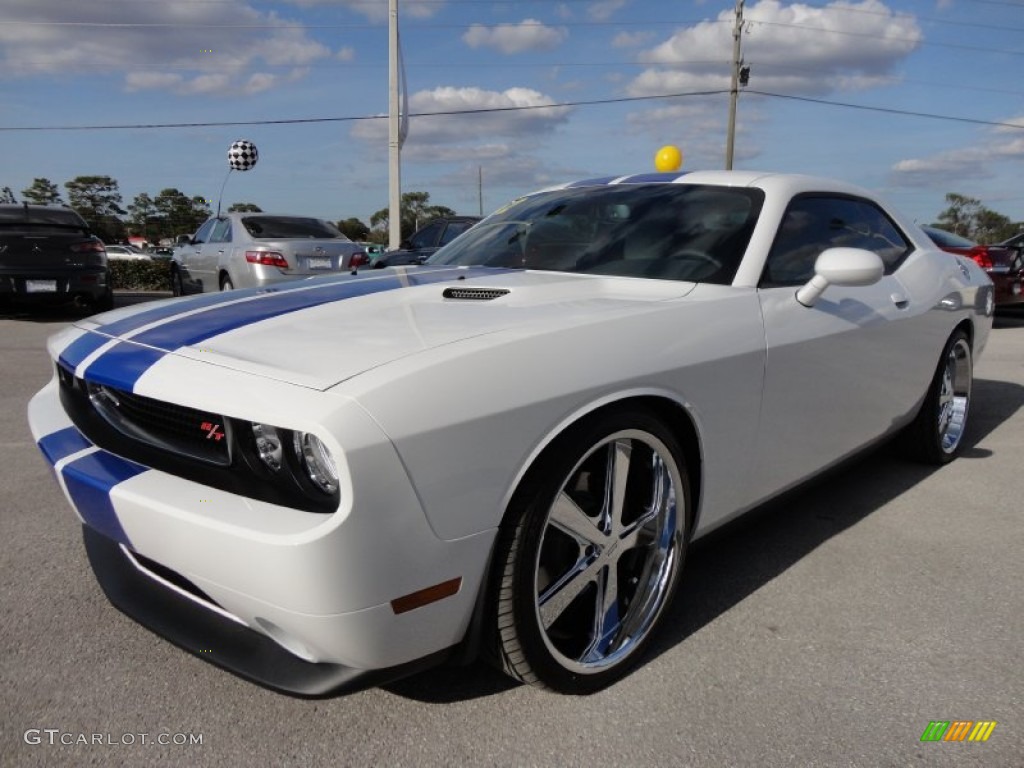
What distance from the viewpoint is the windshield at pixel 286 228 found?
30.7 feet

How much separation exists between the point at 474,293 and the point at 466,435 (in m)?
0.89

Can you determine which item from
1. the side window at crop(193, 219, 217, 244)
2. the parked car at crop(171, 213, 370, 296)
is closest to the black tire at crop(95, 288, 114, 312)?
the parked car at crop(171, 213, 370, 296)

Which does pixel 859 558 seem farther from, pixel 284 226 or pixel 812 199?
pixel 284 226

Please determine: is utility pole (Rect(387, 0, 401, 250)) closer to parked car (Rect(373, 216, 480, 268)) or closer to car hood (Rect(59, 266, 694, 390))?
parked car (Rect(373, 216, 480, 268))

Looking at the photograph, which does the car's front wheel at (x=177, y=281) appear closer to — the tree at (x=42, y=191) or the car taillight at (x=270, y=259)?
the car taillight at (x=270, y=259)

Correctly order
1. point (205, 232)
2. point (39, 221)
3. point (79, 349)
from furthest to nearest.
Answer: point (205, 232)
point (39, 221)
point (79, 349)

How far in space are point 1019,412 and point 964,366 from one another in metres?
1.41

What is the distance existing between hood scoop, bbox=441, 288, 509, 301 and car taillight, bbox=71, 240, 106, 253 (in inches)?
337

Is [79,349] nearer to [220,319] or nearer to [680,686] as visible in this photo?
[220,319]

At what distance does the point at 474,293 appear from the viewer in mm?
2377

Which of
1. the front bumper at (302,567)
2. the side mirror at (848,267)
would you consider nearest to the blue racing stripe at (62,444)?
the front bumper at (302,567)

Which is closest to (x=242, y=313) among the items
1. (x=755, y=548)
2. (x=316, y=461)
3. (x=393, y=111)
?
(x=316, y=461)

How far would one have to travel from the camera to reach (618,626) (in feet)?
6.88

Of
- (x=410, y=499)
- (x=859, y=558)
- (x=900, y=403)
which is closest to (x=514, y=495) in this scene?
(x=410, y=499)
